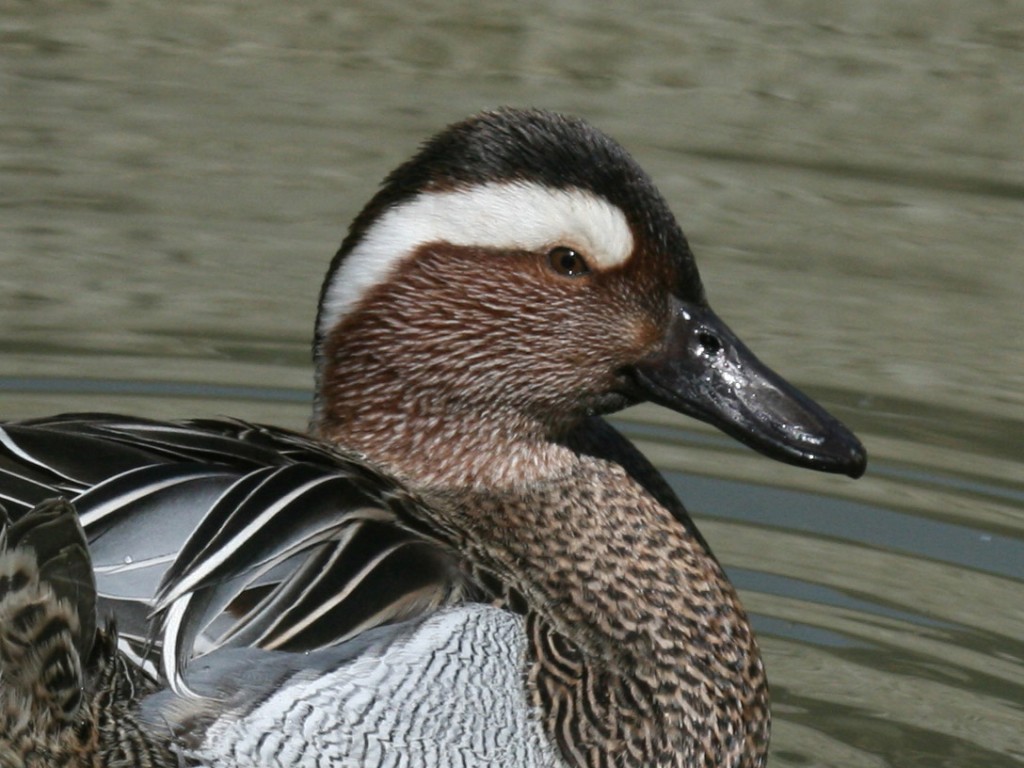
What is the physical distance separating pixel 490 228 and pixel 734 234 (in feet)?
10.2

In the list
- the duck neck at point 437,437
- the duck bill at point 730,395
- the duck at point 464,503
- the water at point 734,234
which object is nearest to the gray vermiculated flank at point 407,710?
the duck at point 464,503

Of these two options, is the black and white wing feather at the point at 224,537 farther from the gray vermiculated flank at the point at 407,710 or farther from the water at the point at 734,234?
the water at the point at 734,234

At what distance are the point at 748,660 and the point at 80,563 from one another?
1566 mm

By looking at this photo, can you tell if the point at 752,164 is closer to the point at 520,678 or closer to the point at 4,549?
the point at 520,678

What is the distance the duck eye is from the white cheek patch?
0.02 m

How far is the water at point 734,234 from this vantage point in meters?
5.52

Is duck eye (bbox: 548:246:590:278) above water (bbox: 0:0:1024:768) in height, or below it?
above

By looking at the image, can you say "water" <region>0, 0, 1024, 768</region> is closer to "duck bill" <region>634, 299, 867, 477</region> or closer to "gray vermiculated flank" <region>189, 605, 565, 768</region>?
"duck bill" <region>634, 299, 867, 477</region>

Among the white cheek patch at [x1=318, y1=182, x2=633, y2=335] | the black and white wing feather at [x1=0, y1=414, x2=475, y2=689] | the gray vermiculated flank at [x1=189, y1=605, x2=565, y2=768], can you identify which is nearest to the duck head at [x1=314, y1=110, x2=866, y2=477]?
the white cheek patch at [x1=318, y1=182, x2=633, y2=335]

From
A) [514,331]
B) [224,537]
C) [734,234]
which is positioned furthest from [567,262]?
[734,234]

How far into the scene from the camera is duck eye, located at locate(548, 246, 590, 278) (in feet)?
14.3

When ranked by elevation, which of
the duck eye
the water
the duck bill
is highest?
the duck eye

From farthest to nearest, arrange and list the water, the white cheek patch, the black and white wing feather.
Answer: the water
the white cheek patch
the black and white wing feather

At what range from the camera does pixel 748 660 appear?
14.9ft
